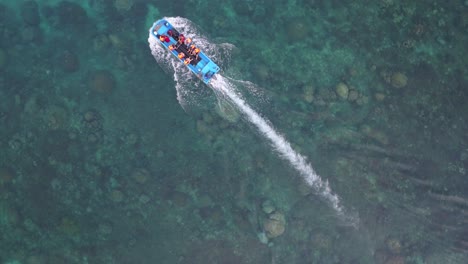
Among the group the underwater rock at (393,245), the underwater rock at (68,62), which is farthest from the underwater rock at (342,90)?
the underwater rock at (68,62)

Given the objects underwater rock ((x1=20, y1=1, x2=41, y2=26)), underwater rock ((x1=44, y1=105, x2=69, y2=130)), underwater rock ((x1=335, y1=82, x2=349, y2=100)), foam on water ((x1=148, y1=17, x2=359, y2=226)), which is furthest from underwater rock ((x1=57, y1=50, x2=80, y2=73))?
underwater rock ((x1=335, y1=82, x2=349, y2=100))

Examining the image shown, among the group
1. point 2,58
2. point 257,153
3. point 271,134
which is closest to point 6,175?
point 2,58

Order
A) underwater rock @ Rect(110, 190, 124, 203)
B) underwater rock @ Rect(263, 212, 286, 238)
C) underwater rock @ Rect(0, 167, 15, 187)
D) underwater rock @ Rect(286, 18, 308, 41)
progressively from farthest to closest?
underwater rock @ Rect(286, 18, 308, 41)
underwater rock @ Rect(0, 167, 15, 187)
underwater rock @ Rect(110, 190, 124, 203)
underwater rock @ Rect(263, 212, 286, 238)

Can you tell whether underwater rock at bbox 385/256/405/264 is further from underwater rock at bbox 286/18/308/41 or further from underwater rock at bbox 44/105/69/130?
underwater rock at bbox 44/105/69/130

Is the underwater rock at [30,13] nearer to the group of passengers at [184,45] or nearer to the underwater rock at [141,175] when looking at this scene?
the group of passengers at [184,45]

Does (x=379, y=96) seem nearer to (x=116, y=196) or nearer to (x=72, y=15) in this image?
(x=116, y=196)
